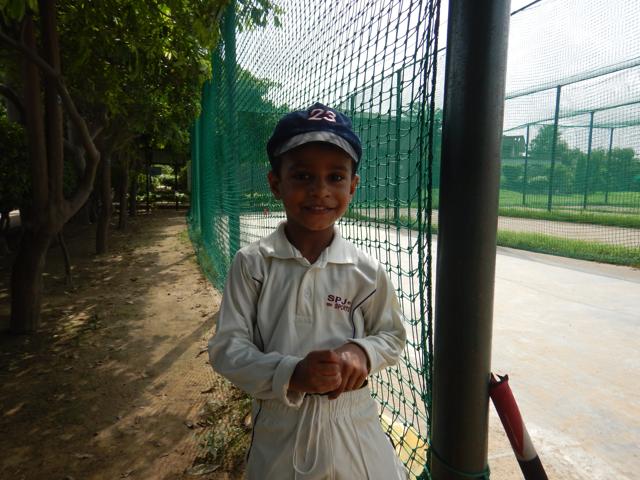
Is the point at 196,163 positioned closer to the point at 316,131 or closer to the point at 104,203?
the point at 104,203

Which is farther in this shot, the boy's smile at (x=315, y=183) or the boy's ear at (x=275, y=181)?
the boy's ear at (x=275, y=181)

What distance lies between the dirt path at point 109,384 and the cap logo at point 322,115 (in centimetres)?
160

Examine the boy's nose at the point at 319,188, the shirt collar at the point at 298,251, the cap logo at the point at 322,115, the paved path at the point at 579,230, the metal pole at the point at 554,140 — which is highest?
the metal pole at the point at 554,140

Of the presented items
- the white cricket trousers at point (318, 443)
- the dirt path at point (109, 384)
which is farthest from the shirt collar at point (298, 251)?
the dirt path at point (109, 384)

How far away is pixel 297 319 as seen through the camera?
1.06 metres

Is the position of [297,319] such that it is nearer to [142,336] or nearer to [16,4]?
[16,4]

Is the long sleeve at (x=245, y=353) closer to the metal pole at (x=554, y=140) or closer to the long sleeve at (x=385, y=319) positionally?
the long sleeve at (x=385, y=319)

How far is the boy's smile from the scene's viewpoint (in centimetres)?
109

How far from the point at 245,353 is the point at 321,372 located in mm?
208

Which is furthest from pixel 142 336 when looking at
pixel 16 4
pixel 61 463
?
pixel 16 4

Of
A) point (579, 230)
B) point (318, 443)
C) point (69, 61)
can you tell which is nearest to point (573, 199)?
point (579, 230)

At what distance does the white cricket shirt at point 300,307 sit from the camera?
1028 mm

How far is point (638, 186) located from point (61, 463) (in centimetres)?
871

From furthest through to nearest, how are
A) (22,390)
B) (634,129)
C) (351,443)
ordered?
1. (634,129)
2. (22,390)
3. (351,443)
